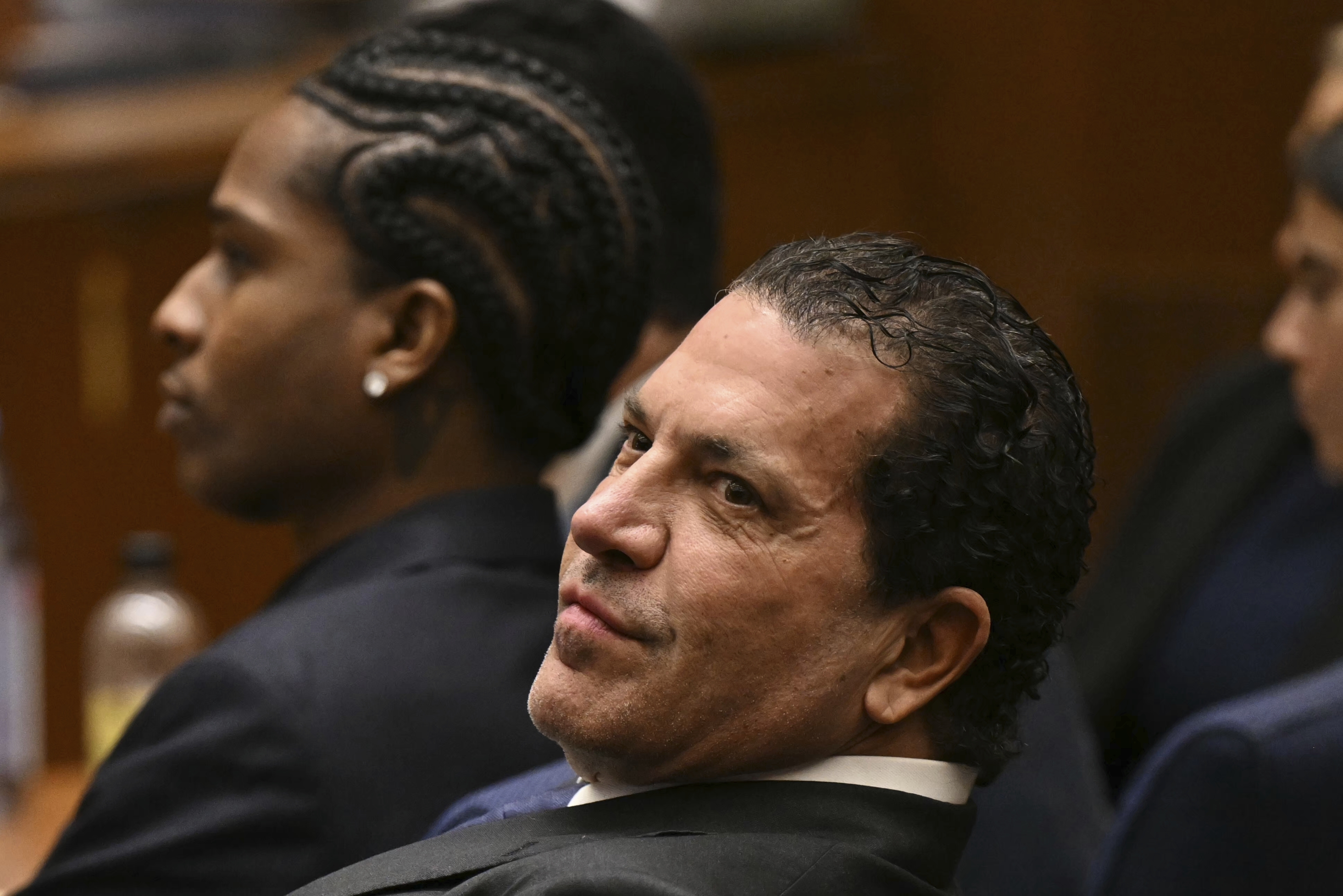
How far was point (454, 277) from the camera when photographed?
4.62ft

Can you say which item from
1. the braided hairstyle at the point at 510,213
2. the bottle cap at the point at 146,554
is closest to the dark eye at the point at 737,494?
the braided hairstyle at the point at 510,213

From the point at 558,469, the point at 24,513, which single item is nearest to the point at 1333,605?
the point at 558,469

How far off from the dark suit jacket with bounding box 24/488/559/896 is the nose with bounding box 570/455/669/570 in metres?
0.37

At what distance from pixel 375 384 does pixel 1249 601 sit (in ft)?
4.29

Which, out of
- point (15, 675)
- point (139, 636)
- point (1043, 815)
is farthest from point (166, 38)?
point (1043, 815)

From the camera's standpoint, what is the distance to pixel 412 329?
143cm

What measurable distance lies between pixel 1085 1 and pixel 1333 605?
1405mm

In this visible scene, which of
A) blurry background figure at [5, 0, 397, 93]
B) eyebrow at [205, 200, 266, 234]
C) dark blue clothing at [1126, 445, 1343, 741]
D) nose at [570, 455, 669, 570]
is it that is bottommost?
dark blue clothing at [1126, 445, 1343, 741]

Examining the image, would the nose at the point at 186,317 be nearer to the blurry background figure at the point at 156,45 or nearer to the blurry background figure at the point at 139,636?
the blurry background figure at the point at 139,636

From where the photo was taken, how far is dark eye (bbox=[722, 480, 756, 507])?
94cm

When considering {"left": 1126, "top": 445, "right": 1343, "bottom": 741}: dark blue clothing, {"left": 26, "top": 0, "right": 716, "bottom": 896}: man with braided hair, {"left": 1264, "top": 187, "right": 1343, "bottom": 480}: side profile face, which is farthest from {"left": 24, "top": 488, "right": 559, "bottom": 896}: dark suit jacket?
{"left": 1126, "top": 445, "right": 1343, "bottom": 741}: dark blue clothing

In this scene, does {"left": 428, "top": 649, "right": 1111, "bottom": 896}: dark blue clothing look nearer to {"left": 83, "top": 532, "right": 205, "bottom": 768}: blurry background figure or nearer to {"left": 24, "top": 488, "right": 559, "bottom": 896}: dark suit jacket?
{"left": 24, "top": 488, "right": 559, "bottom": 896}: dark suit jacket

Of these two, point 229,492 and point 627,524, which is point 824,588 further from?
point 229,492

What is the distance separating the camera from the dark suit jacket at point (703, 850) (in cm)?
87
